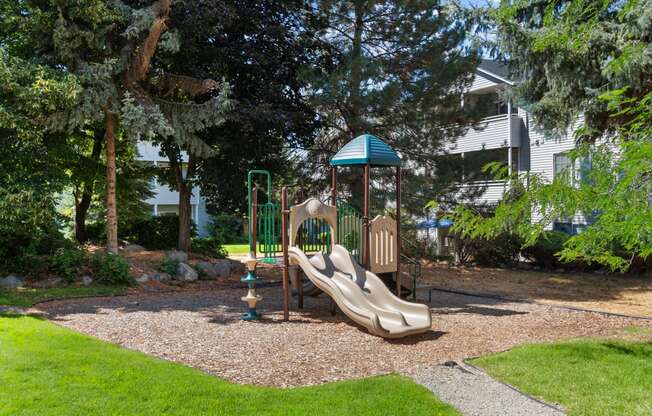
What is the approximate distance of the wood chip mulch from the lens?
601cm

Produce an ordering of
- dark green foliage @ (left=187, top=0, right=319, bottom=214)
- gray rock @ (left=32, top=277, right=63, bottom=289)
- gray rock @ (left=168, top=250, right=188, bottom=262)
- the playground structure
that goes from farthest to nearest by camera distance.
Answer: gray rock @ (left=168, top=250, right=188, bottom=262) < dark green foliage @ (left=187, top=0, right=319, bottom=214) < gray rock @ (left=32, top=277, right=63, bottom=289) < the playground structure

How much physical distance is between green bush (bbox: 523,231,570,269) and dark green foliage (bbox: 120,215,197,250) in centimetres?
1106

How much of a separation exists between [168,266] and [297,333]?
670 cm

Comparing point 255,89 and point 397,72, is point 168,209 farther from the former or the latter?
point 397,72

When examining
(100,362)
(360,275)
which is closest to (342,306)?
(360,275)

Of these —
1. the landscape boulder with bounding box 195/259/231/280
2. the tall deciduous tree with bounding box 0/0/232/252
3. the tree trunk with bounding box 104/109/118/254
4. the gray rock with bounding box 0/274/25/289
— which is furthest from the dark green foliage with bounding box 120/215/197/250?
the gray rock with bounding box 0/274/25/289

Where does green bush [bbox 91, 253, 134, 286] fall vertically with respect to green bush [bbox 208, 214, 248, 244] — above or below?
below

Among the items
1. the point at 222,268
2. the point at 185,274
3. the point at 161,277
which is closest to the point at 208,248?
the point at 222,268

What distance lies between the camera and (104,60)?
41.5 ft

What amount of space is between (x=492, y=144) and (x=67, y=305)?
1591 cm

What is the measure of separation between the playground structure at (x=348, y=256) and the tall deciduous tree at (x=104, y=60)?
3.72 m

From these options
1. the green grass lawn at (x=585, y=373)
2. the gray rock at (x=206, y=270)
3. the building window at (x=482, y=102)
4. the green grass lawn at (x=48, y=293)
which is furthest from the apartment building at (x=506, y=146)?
the green grass lawn at (x=48, y=293)

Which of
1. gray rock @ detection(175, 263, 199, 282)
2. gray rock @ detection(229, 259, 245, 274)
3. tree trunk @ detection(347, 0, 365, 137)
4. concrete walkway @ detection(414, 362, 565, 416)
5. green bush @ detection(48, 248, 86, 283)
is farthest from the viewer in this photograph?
gray rock @ detection(229, 259, 245, 274)

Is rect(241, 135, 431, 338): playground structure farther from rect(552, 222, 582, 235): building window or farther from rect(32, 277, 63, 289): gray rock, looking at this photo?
rect(552, 222, 582, 235): building window
